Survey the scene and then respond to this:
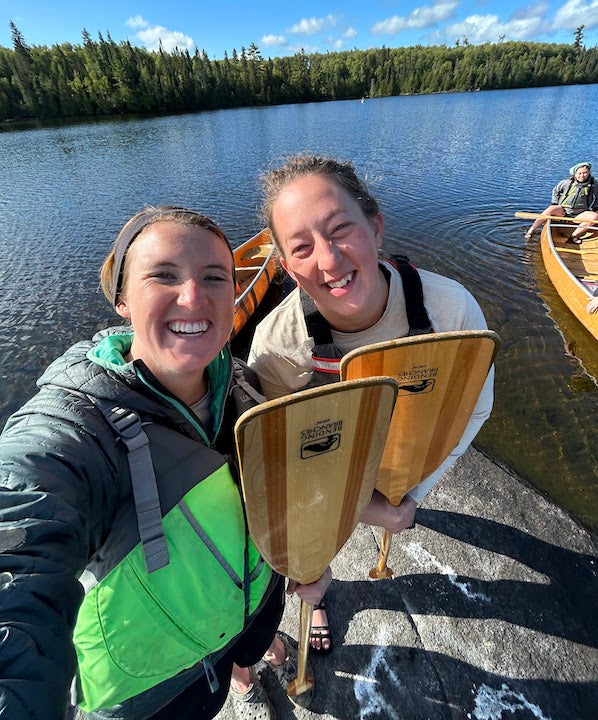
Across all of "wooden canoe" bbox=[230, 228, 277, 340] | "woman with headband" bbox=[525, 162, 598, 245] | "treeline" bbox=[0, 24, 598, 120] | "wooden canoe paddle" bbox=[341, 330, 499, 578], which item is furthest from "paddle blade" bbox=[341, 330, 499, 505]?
"treeline" bbox=[0, 24, 598, 120]

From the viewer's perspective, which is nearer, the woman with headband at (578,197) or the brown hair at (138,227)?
the brown hair at (138,227)

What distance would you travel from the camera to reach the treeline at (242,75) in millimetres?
76062

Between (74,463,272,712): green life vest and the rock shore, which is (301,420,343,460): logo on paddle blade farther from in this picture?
the rock shore

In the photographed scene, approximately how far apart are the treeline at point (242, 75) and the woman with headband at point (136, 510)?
96.0 meters

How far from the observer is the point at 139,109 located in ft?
271

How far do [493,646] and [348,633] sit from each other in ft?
3.12

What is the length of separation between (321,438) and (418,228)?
1473 centimetres

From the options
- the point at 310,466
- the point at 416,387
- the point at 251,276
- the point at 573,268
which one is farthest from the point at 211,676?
the point at 573,268

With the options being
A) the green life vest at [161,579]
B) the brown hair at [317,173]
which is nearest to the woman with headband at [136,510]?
the green life vest at [161,579]

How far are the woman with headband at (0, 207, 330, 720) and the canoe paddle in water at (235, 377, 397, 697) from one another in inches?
5.1

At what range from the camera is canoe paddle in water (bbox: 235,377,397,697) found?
1459mm

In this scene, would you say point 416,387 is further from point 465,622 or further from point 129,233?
point 465,622

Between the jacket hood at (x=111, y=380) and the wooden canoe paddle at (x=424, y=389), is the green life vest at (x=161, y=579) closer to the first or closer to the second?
the jacket hood at (x=111, y=380)

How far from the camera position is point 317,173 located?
196cm
